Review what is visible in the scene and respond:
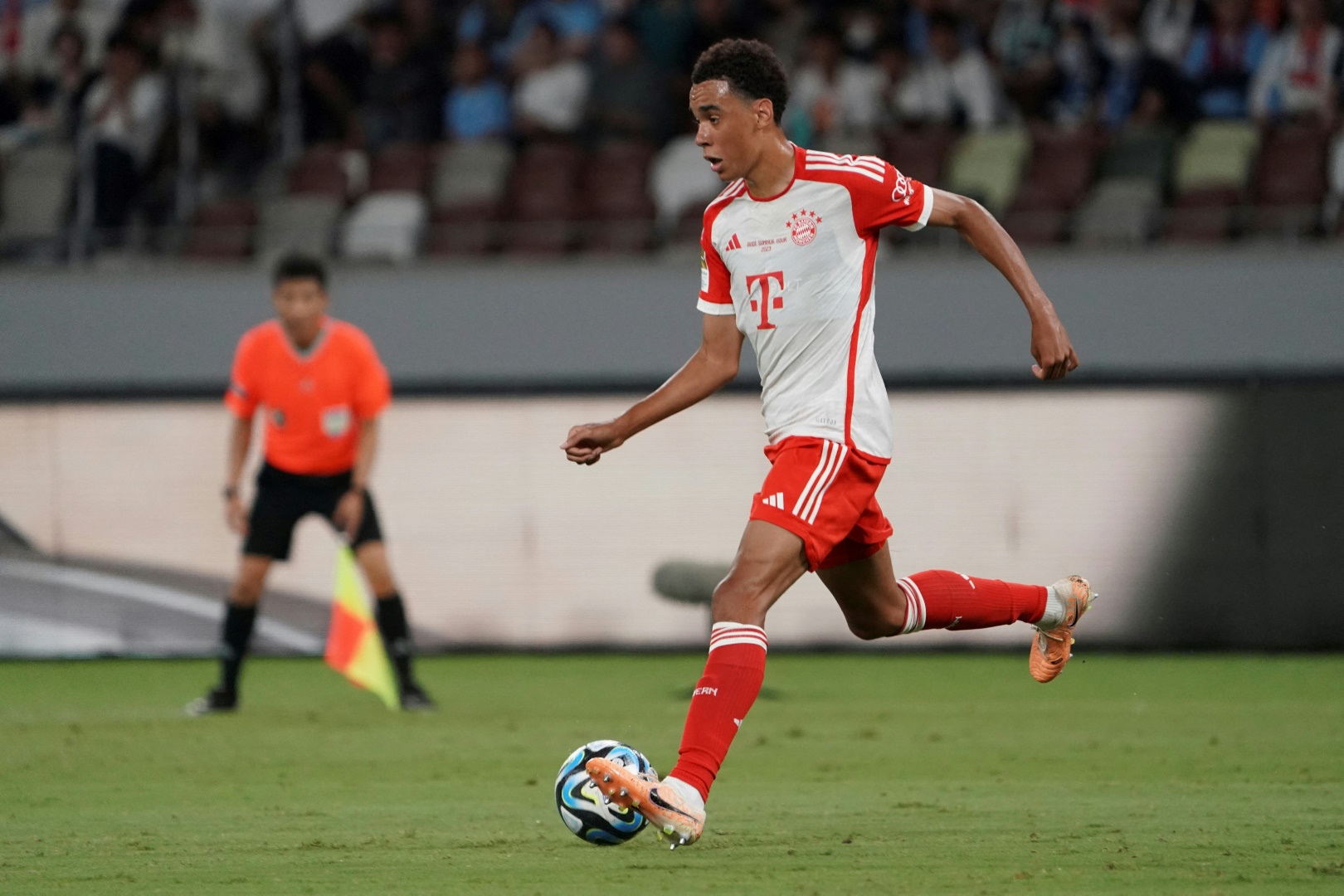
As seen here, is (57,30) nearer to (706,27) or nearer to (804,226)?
(706,27)

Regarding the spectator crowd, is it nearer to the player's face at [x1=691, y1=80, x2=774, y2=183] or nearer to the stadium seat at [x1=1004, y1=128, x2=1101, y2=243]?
the stadium seat at [x1=1004, y1=128, x2=1101, y2=243]

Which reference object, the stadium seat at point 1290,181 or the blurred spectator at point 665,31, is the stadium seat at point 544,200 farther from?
the stadium seat at point 1290,181

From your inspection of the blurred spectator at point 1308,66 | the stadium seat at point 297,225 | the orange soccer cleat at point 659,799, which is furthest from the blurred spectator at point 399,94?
the orange soccer cleat at point 659,799

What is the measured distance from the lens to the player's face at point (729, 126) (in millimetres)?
5340

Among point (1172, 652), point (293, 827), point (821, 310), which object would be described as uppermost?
point (821, 310)

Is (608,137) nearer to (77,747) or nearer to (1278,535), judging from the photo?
(1278,535)

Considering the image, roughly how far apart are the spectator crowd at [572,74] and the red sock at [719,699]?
9597 millimetres

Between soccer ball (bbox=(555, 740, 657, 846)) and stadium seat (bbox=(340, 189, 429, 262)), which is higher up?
stadium seat (bbox=(340, 189, 429, 262))

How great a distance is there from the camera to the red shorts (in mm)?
5180

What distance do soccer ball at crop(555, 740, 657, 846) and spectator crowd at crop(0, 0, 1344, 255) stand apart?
983 cm

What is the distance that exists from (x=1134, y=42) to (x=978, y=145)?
1663 mm

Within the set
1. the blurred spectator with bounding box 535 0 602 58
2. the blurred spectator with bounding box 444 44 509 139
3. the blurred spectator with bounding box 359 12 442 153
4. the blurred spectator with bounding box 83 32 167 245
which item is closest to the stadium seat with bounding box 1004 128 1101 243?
the blurred spectator with bounding box 535 0 602 58

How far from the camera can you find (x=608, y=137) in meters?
15.2

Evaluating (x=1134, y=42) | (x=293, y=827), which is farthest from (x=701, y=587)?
(x=1134, y=42)
